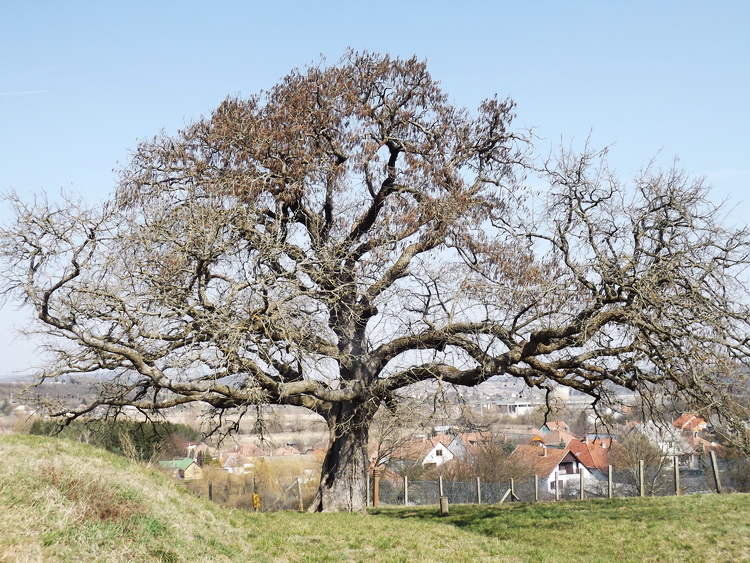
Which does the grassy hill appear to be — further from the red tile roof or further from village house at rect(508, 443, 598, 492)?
the red tile roof

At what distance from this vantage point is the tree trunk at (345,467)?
15.3 m

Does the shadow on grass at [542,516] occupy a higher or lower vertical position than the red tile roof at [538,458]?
lower

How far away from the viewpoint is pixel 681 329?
12055 mm

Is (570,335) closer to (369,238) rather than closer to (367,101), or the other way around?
(369,238)

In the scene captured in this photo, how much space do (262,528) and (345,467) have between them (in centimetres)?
478

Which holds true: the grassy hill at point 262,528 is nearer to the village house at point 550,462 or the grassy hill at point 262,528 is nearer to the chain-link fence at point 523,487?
the chain-link fence at point 523,487

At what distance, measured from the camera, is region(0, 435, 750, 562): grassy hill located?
22.0 ft

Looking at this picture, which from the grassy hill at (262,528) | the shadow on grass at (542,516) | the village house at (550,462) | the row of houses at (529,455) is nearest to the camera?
the grassy hill at (262,528)

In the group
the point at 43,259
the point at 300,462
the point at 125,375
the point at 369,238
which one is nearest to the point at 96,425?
the point at 125,375

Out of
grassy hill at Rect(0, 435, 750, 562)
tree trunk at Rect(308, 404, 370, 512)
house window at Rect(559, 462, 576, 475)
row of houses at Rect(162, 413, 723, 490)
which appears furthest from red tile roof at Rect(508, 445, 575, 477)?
tree trunk at Rect(308, 404, 370, 512)

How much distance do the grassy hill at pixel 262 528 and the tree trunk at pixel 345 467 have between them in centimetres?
150

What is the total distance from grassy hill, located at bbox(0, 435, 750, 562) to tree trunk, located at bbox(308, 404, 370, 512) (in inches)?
59.2

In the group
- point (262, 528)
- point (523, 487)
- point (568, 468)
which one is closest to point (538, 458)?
point (568, 468)

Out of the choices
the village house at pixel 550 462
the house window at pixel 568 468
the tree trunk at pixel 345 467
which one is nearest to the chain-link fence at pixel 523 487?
the village house at pixel 550 462
